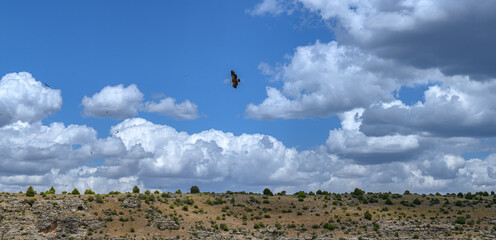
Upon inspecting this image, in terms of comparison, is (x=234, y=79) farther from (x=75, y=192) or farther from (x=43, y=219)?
(x=75, y=192)

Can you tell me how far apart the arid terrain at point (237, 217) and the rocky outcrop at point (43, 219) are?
143mm

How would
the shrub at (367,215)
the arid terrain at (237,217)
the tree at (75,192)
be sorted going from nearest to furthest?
the arid terrain at (237,217) → the tree at (75,192) → the shrub at (367,215)

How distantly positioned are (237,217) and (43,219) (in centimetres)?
3546

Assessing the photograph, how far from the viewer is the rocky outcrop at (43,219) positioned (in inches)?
3354

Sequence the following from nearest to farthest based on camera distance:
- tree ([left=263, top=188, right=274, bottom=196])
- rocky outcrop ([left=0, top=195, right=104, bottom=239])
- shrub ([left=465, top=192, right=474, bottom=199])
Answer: rocky outcrop ([left=0, top=195, right=104, bottom=239]) → tree ([left=263, top=188, right=274, bottom=196]) → shrub ([left=465, top=192, right=474, bottom=199])

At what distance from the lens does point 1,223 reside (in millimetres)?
84875

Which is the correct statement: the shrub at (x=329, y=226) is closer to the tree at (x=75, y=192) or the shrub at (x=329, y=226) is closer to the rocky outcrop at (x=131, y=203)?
the rocky outcrop at (x=131, y=203)

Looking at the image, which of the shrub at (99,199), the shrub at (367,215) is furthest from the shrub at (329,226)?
the shrub at (99,199)

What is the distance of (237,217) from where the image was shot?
104m

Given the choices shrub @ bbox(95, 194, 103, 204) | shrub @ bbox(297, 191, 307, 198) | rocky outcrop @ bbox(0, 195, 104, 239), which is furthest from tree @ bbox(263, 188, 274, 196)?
rocky outcrop @ bbox(0, 195, 104, 239)

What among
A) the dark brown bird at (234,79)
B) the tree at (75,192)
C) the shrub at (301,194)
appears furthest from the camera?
the shrub at (301,194)

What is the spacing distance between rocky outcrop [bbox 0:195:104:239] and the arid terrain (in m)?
0.14

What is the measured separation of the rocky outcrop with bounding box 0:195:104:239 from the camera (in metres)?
85.2

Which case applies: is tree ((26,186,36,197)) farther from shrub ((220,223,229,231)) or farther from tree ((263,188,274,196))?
tree ((263,188,274,196))
